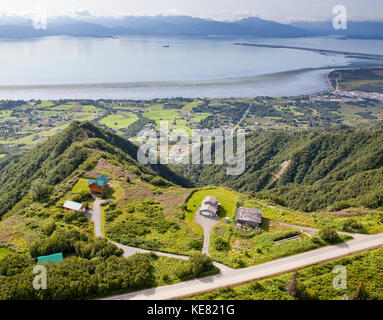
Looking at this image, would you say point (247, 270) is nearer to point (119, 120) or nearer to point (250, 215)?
point (250, 215)

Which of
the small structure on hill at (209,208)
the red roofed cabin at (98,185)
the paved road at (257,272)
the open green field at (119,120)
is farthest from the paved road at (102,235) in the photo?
the open green field at (119,120)

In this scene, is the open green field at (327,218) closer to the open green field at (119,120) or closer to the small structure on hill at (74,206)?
the small structure on hill at (74,206)

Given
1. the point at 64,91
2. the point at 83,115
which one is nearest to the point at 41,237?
the point at 83,115

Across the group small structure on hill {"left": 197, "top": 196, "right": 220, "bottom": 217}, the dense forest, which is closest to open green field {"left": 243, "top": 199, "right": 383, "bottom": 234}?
small structure on hill {"left": 197, "top": 196, "right": 220, "bottom": 217}

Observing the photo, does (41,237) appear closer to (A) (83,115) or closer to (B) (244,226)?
(B) (244,226)
